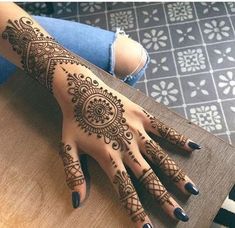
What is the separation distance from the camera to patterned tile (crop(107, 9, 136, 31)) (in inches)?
52.9

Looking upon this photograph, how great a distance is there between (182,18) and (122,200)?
0.99 meters

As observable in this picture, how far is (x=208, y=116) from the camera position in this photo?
1.15m

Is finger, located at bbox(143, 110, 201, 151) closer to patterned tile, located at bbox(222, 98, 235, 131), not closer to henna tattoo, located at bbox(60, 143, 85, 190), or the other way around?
henna tattoo, located at bbox(60, 143, 85, 190)

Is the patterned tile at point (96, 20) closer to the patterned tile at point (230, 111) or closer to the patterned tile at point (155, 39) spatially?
the patterned tile at point (155, 39)

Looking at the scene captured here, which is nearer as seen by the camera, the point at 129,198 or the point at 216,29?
the point at 129,198

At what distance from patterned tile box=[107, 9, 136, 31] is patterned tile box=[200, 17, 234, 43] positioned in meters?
0.26

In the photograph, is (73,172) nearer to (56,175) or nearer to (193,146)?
(56,175)

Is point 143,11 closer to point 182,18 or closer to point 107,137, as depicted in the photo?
point 182,18

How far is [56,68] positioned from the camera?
59cm

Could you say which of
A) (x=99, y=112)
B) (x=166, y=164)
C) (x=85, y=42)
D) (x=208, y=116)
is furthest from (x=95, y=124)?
(x=208, y=116)

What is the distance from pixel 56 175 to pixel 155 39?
2.92 ft

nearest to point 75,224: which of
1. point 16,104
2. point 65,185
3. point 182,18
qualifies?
point 65,185

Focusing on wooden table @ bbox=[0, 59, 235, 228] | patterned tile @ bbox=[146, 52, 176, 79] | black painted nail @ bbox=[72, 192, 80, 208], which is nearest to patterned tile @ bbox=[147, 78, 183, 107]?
patterned tile @ bbox=[146, 52, 176, 79]

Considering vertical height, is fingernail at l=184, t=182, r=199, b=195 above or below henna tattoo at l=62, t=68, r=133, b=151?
below
